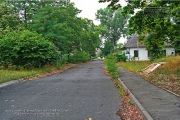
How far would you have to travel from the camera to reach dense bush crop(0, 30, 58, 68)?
1952cm

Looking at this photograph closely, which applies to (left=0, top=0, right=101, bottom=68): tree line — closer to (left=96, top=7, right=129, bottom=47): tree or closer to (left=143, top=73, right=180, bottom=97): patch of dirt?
(left=143, top=73, right=180, bottom=97): patch of dirt

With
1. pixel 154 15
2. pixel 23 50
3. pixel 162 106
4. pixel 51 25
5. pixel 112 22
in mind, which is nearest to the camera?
pixel 162 106

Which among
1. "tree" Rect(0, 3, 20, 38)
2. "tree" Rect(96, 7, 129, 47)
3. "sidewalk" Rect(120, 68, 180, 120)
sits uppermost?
"tree" Rect(96, 7, 129, 47)

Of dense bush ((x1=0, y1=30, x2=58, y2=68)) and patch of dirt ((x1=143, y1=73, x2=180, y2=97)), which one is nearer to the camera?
patch of dirt ((x1=143, y1=73, x2=180, y2=97))

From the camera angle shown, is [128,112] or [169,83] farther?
[169,83]

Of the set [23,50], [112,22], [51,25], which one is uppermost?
[112,22]

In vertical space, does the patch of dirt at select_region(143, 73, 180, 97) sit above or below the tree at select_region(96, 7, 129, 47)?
below

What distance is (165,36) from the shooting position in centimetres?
1522

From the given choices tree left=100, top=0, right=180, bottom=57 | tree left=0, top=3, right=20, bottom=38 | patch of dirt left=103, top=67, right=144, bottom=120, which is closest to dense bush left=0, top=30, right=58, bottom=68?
tree left=0, top=3, right=20, bottom=38

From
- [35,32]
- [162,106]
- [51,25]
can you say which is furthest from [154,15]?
[51,25]

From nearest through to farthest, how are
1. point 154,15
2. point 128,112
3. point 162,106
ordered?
point 128,112, point 162,106, point 154,15

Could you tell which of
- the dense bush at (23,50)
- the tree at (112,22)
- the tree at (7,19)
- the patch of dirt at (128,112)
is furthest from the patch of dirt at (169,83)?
the tree at (112,22)

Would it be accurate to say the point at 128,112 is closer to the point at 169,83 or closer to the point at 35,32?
the point at 169,83

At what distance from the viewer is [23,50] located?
19422 mm
